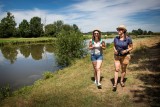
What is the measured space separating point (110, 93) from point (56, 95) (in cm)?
237

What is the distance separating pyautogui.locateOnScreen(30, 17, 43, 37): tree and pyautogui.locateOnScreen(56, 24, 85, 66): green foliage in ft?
266

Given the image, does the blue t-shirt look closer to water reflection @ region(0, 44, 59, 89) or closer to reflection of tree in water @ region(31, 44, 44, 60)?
water reflection @ region(0, 44, 59, 89)

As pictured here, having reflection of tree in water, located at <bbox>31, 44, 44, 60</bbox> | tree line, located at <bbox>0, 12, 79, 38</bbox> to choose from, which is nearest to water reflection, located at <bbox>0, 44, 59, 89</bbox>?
reflection of tree in water, located at <bbox>31, 44, 44, 60</bbox>

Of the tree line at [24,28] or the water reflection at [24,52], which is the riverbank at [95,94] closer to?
the water reflection at [24,52]

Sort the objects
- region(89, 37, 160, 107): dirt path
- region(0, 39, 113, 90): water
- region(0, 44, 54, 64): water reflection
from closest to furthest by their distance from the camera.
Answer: region(89, 37, 160, 107): dirt path < region(0, 39, 113, 90): water < region(0, 44, 54, 64): water reflection

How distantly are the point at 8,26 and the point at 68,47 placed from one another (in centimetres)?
7954

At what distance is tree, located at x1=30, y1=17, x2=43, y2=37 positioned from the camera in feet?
347

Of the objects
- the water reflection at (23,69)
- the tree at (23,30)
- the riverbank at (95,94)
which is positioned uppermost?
the tree at (23,30)

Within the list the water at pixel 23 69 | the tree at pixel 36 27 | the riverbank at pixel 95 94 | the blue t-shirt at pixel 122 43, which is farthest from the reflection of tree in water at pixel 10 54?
the tree at pixel 36 27

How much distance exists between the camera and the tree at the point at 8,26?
315 ft

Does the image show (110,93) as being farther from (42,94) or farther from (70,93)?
(42,94)

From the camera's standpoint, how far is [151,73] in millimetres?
11336

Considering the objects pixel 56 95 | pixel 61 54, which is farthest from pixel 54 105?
pixel 61 54

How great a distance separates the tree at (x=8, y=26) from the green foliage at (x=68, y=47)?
76.0 meters
